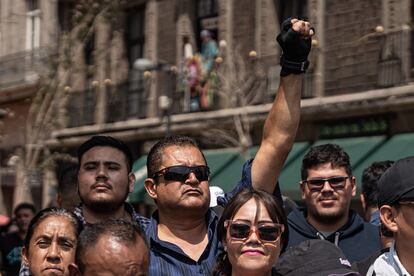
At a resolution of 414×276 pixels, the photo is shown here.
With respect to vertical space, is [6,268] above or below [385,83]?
below

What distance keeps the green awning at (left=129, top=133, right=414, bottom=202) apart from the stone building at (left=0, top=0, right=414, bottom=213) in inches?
1.4

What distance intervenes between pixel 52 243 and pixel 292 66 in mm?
1341

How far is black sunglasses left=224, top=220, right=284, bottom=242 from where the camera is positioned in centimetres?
392

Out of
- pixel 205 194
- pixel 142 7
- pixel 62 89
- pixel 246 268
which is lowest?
pixel 246 268

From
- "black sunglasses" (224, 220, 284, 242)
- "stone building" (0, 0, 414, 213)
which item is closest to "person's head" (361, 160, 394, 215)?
"black sunglasses" (224, 220, 284, 242)

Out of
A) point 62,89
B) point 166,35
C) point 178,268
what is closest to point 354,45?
point 166,35

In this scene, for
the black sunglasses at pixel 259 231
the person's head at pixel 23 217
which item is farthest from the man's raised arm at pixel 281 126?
the person's head at pixel 23 217

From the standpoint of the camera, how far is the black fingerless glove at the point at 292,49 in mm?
4195

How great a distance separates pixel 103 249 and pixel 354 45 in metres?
15.8

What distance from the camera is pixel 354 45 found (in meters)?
18.7

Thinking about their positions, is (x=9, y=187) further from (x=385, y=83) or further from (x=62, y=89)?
(x=385, y=83)

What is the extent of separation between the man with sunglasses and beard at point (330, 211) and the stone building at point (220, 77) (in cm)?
1096

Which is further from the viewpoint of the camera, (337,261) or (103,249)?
(337,261)

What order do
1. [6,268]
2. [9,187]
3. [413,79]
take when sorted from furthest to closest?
[9,187]
[413,79]
[6,268]
